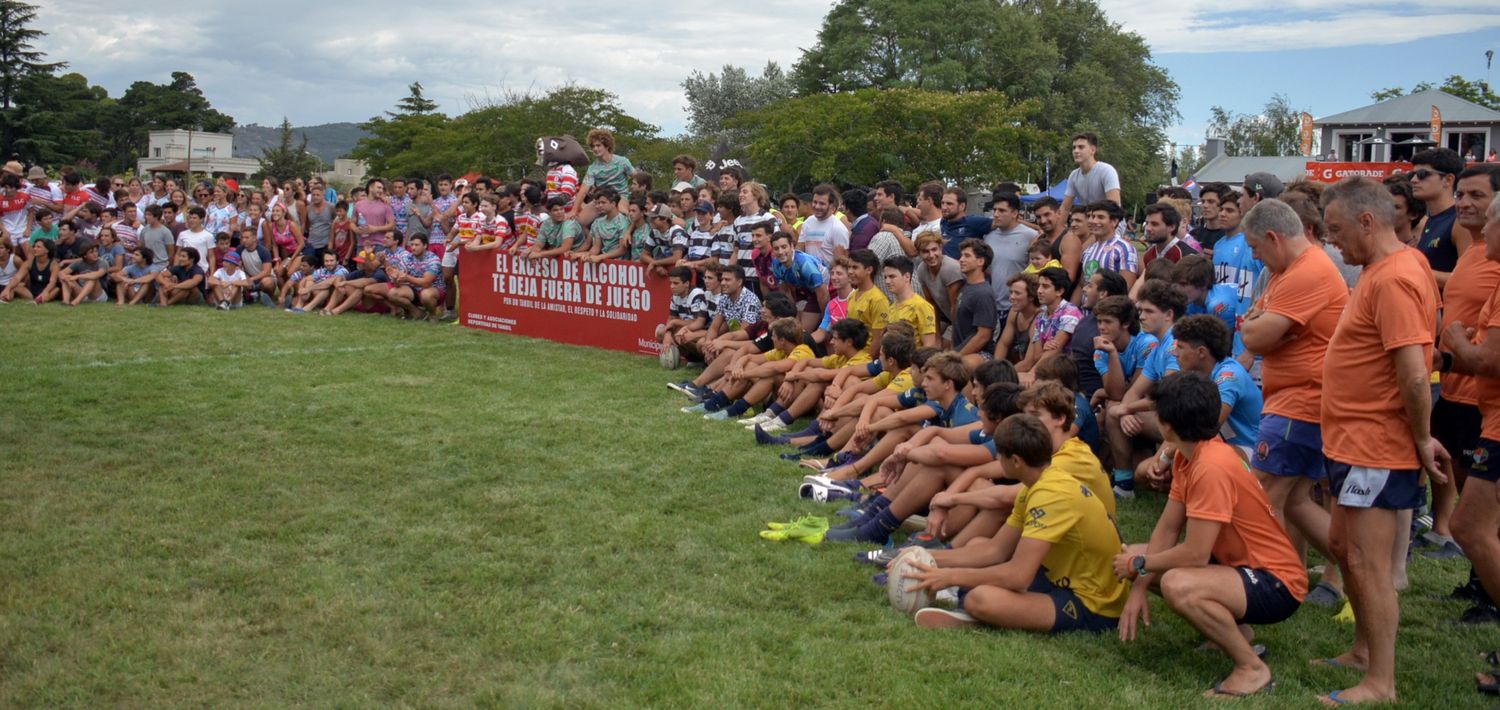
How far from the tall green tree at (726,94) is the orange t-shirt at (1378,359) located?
65.2 m

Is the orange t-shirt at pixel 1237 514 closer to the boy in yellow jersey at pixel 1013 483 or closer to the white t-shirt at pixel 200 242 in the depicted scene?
the boy in yellow jersey at pixel 1013 483

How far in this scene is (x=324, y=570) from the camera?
236 inches

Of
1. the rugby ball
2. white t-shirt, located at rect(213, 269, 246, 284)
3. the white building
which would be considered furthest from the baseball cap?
the white building

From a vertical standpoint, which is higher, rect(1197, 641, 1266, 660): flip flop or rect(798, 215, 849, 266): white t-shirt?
rect(798, 215, 849, 266): white t-shirt

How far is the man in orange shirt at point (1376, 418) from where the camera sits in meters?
4.40

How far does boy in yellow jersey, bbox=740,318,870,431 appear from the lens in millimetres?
9633

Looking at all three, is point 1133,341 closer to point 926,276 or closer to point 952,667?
point 926,276

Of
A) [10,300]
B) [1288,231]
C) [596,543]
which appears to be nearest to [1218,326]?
[1288,231]

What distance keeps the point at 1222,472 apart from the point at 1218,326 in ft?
4.86

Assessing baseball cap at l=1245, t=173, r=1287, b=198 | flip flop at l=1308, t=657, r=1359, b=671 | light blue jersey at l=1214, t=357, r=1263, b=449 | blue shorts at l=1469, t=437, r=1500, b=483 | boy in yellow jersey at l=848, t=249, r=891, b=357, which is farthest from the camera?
boy in yellow jersey at l=848, t=249, r=891, b=357

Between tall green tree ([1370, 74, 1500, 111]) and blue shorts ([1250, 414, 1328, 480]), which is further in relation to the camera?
tall green tree ([1370, 74, 1500, 111])

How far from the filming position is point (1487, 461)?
453 cm

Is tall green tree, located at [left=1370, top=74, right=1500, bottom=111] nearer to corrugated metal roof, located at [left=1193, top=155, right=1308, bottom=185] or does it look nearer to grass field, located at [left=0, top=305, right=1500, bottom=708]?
corrugated metal roof, located at [left=1193, top=155, right=1308, bottom=185]

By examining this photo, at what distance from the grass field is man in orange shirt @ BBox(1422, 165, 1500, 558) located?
858mm
